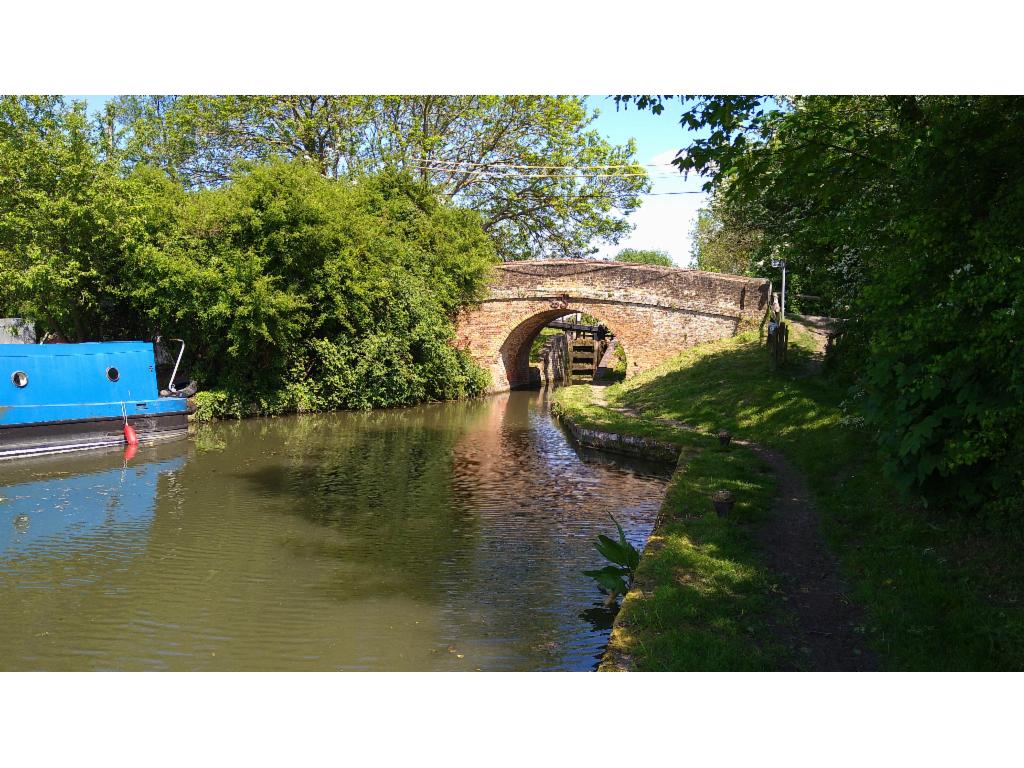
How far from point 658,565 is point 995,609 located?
204 cm

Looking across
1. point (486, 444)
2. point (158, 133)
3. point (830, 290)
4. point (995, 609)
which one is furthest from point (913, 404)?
point (158, 133)

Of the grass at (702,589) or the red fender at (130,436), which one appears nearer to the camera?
the grass at (702,589)

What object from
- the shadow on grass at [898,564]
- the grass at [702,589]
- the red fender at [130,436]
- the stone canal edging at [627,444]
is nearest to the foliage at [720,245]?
the stone canal edging at [627,444]

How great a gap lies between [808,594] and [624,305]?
1757 centimetres

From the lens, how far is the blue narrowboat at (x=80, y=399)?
12414 millimetres

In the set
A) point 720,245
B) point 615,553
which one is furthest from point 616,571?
point 720,245

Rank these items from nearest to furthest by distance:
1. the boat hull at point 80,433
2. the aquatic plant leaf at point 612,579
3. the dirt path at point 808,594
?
1. the dirt path at point 808,594
2. the aquatic plant leaf at point 612,579
3. the boat hull at point 80,433

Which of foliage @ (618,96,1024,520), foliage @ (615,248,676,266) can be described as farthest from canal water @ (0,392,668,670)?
foliage @ (615,248,676,266)

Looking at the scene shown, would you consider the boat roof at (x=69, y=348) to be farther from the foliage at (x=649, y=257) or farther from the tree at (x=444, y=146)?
the foliage at (x=649, y=257)

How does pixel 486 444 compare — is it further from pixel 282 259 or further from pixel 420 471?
pixel 282 259

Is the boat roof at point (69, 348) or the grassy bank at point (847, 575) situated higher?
the boat roof at point (69, 348)

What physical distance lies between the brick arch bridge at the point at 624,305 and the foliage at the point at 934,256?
1398cm

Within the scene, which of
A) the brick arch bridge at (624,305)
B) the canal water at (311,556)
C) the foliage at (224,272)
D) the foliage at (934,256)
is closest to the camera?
the foliage at (934,256)

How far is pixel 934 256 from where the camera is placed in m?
4.82
